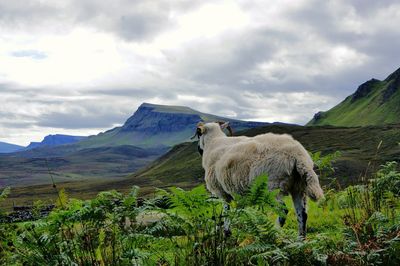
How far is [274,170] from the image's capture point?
1052 cm

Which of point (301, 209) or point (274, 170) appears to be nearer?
point (301, 209)

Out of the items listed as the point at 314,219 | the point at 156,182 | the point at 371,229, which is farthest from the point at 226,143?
the point at 156,182

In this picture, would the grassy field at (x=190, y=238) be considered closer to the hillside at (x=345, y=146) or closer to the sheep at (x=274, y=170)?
the sheep at (x=274, y=170)

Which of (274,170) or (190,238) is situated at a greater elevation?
(274,170)

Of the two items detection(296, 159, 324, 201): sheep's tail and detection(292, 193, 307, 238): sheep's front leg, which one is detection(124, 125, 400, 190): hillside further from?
detection(296, 159, 324, 201): sheep's tail

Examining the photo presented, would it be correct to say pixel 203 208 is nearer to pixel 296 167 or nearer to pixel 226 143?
pixel 296 167

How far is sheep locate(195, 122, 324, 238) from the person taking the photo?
33.4ft

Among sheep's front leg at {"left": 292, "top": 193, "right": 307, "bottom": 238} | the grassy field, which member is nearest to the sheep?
sheep's front leg at {"left": 292, "top": 193, "right": 307, "bottom": 238}

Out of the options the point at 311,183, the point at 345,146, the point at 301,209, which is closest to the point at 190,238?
the point at 311,183

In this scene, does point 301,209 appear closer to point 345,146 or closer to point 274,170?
point 274,170

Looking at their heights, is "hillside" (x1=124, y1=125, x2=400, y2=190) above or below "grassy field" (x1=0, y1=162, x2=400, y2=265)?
below

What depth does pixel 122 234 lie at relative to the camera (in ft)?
19.9

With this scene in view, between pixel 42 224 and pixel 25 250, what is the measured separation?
3.24ft

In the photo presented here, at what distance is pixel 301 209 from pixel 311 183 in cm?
69
